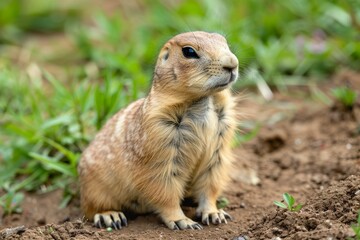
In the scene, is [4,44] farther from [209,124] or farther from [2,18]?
[209,124]

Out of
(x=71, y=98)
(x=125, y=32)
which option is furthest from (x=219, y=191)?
(x=125, y=32)

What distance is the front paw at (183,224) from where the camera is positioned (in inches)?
228

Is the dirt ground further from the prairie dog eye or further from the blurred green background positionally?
the prairie dog eye

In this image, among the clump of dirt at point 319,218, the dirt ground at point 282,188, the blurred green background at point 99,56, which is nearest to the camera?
the clump of dirt at point 319,218

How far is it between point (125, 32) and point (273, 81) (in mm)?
2956

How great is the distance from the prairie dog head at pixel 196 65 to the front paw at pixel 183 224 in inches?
43.6

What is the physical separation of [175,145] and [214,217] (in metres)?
0.76

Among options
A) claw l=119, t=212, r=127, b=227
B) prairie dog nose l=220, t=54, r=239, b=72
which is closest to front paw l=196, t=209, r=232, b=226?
claw l=119, t=212, r=127, b=227

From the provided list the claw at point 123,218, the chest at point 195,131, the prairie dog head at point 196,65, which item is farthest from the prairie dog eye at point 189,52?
the claw at point 123,218

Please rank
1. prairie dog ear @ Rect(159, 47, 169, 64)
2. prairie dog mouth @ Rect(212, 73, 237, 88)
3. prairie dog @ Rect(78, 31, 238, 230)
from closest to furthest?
prairie dog mouth @ Rect(212, 73, 237, 88)
prairie dog @ Rect(78, 31, 238, 230)
prairie dog ear @ Rect(159, 47, 169, 64)

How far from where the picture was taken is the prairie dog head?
5379 millimetres

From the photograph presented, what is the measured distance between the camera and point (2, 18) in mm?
11930

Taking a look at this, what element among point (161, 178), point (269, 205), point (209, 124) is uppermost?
point (209, 124)

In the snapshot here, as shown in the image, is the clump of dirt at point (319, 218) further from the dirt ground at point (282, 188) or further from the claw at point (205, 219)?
the claw at point (205, 219)
